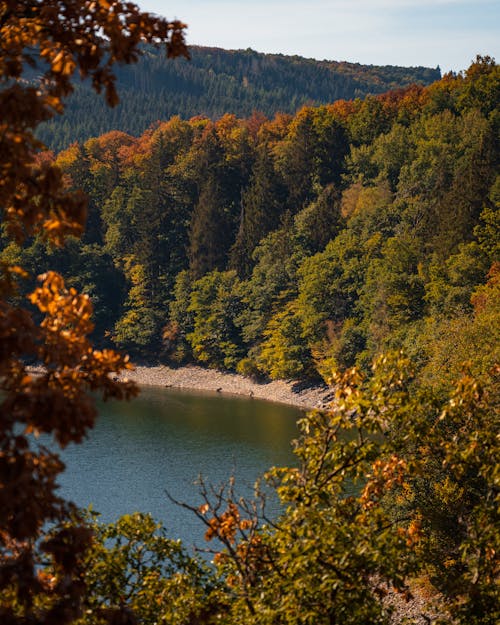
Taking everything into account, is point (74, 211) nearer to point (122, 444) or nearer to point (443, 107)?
point (122, 444)

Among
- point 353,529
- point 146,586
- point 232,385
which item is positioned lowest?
point 232,385

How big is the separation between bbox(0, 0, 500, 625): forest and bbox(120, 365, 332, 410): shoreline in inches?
43.0

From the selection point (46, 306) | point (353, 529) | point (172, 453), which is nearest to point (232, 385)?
point (172, 453)

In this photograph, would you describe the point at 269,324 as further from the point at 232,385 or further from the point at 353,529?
the point at 353,529

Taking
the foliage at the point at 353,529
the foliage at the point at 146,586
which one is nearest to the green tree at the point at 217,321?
the foliage at the point at 146,586

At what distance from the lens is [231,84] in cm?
18250

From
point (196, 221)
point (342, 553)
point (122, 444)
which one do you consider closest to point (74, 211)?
point (342, 553)

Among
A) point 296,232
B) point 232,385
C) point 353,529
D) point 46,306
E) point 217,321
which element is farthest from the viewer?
point 296,232

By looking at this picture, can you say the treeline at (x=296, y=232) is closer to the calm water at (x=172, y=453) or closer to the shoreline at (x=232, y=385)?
the shoreline at (x=232, y=385)

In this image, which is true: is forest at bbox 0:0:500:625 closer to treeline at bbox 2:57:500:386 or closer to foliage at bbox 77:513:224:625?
foliage at bbox 77:513:224:625

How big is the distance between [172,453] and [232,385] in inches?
917

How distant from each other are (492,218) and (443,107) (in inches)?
951

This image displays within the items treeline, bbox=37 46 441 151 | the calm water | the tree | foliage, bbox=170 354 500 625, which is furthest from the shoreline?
treeline, bbox=37 46 441 151

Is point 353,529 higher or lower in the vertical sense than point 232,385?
higher
